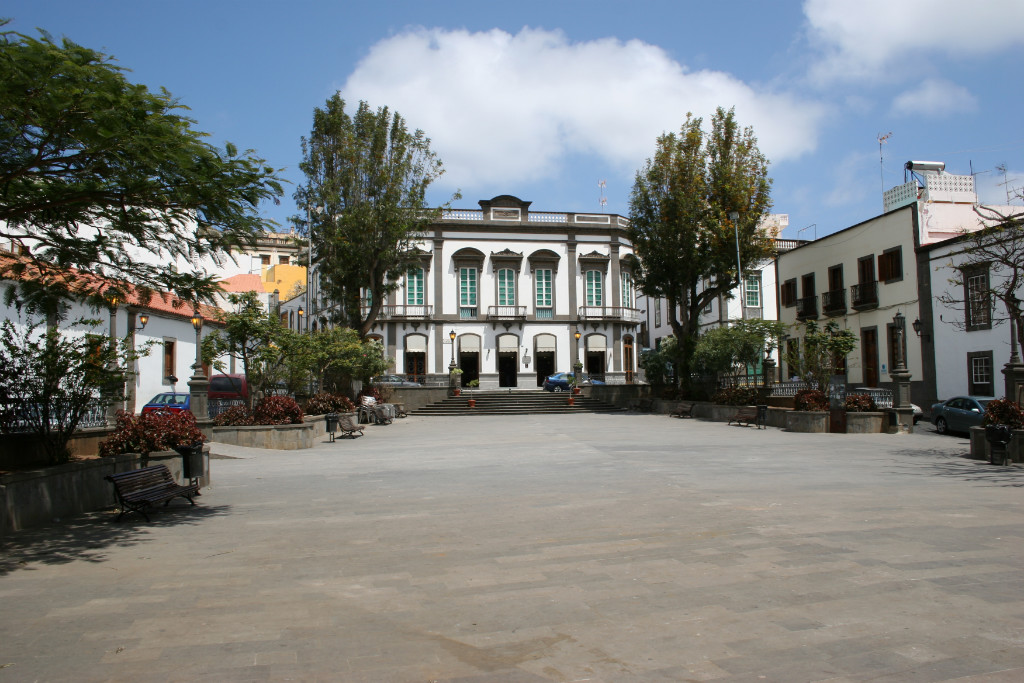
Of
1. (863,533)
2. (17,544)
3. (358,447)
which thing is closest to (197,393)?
(358,447)

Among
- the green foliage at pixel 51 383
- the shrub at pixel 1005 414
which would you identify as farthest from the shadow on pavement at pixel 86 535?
the shrub at pixel 1005 414

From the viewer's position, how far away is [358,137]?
2703 centimetres

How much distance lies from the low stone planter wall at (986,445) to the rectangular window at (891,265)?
15.8 metres

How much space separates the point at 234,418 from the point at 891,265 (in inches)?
1006

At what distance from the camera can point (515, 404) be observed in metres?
33.4

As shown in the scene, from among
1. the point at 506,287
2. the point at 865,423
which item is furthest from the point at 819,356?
the point at 506,287

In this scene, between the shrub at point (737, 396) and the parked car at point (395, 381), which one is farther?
the parked car at point (395, 381)

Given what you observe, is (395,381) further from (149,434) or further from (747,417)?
(149,434)

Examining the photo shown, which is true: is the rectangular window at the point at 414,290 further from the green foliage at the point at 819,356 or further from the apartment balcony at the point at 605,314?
the green foliage at the point at 819,356

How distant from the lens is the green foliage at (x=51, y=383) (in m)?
9.12

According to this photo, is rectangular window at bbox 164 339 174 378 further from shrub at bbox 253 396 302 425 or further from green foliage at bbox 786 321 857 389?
green foliage at bbox 786 321 857 389

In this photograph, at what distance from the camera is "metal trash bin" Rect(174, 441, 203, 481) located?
33.7ft

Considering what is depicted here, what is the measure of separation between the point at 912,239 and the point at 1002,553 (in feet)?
80.9

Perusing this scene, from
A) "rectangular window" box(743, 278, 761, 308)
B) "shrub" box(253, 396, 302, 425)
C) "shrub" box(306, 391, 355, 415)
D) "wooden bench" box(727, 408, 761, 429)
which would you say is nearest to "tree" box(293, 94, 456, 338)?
"shrub" box(306, 391, 355, 415)
